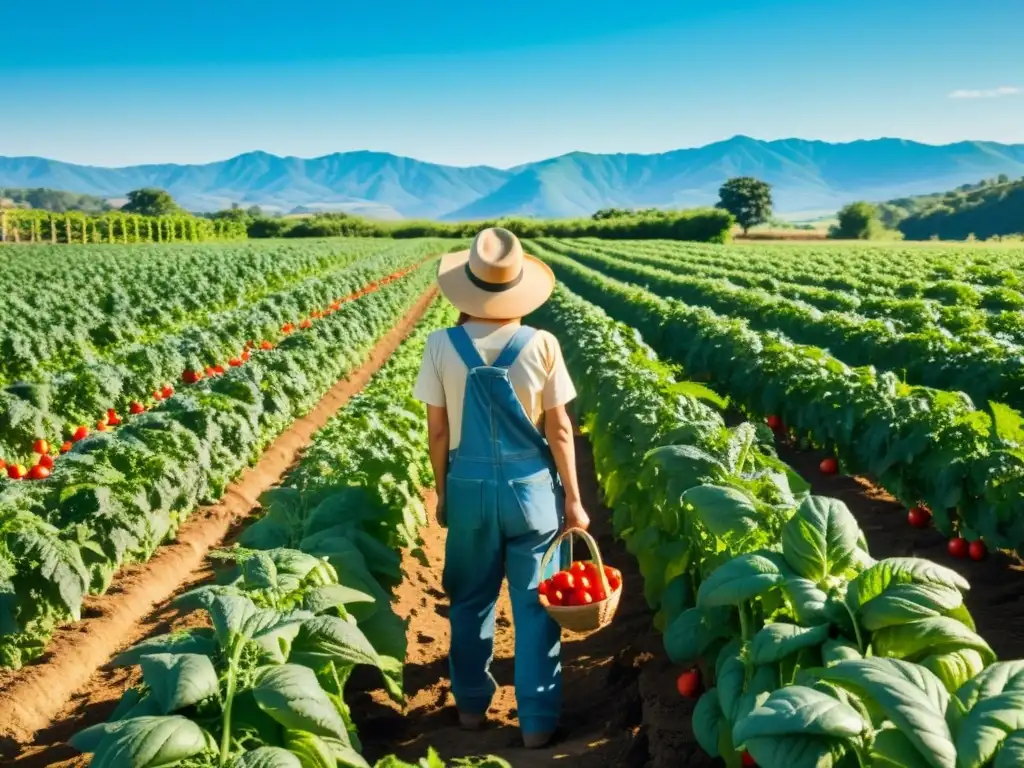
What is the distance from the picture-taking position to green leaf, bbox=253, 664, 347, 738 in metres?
2.70

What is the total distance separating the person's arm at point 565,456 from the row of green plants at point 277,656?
910 mm

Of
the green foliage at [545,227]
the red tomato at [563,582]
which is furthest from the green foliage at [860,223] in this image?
the red tomato at [563,582]

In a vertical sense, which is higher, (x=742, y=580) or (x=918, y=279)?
(x=742, y=580)

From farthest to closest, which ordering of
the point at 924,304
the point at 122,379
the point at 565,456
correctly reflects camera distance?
1. the point at 924,304
2. the point at 122,379
3. the point at 565,456

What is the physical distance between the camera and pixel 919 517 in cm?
706

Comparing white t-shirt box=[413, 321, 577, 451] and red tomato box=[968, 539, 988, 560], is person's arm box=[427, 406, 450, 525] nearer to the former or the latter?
white t-shirt box=[413, 321, 577, 451]

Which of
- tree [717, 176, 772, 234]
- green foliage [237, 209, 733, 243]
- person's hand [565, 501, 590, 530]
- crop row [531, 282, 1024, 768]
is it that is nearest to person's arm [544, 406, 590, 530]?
person's hand [565, 501, 590, 530]

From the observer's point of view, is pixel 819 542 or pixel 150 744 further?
pixel 819 542

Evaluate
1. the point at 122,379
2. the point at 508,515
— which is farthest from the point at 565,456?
the point at 122,379

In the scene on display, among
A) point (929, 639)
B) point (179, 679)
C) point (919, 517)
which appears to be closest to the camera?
point (929, 639)

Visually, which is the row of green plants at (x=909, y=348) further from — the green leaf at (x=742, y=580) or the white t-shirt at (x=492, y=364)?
the green leaf at (x=742, y=580)

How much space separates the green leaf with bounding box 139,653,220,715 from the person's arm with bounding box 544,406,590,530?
6.33 ft

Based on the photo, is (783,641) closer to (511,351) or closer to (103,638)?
(511,351)

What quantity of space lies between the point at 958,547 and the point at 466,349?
156 inches
